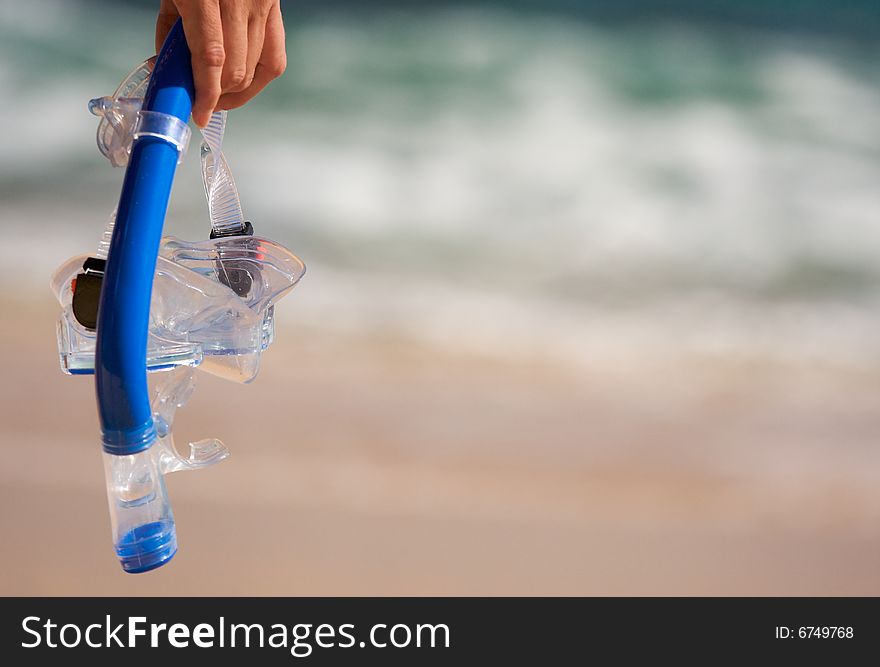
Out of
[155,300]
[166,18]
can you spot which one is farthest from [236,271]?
[166,18]

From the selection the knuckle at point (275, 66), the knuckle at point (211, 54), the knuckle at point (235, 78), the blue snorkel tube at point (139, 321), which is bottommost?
the blue snorkel tube at point (139, 321)

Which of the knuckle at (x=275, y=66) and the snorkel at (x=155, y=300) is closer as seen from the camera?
the snorkel at (x=155, y=300)

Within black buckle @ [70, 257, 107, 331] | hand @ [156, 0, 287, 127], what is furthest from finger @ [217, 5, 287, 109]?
black buckle @ [70, 257, 107, 331]

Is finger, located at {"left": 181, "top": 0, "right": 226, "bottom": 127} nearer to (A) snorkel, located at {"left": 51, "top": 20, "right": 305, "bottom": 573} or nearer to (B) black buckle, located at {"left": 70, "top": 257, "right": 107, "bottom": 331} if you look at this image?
(A) snorkel, located at {"left": 51, "top": 20, "right": 305, "bottom": 573}

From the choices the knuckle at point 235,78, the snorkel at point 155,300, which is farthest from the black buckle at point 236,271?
the knuckle at point 235,78

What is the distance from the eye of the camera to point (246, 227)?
654 mm

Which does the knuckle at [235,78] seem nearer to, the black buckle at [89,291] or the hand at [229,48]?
the hand at [229,48]

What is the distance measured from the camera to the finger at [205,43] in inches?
21.7

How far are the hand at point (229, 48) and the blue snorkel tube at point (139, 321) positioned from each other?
0.04 feet

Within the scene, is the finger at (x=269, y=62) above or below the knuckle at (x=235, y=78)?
above

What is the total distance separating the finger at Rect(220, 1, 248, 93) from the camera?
0.57m

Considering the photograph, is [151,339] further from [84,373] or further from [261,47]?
[261,47]

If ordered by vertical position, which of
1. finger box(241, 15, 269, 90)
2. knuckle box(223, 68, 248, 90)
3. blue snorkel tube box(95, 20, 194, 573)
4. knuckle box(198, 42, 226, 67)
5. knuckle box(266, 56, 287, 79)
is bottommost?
blue snorkel tube box(95, 20, 194, 573)

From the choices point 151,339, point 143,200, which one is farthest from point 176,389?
point 143,200
